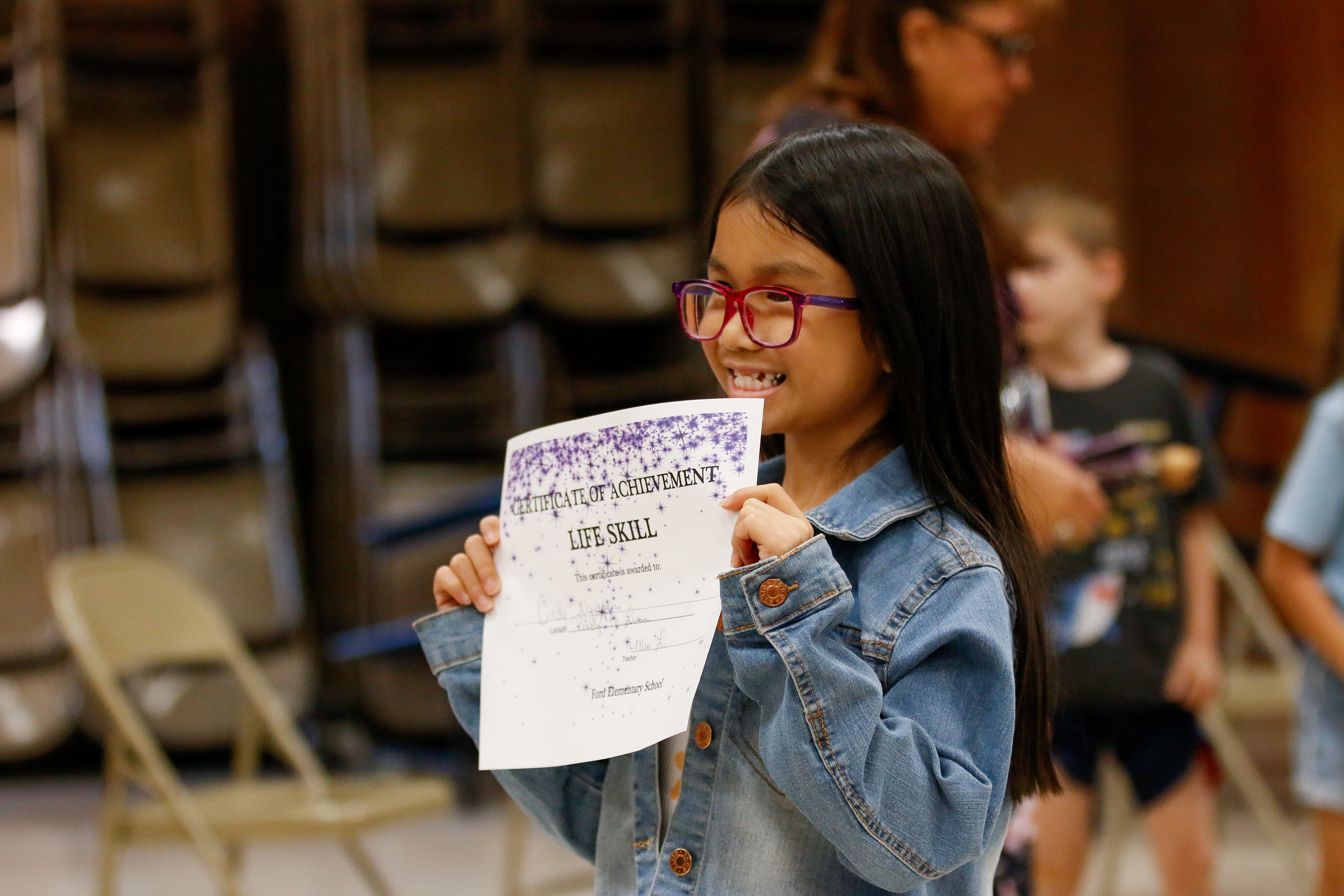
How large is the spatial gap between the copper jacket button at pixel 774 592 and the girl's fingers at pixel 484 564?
283 millimetres

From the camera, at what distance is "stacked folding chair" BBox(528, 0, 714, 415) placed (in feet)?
17.6

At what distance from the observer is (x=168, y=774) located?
305cm

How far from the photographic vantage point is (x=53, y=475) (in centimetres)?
494

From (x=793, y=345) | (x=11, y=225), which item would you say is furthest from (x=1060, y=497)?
(x=11, y=225)

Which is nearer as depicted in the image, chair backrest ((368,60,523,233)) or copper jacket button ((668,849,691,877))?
copper jacket button ((668,849,691,877))

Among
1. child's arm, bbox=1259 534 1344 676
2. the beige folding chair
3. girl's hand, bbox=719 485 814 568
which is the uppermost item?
girl's hand, bbox=719 485 814 568

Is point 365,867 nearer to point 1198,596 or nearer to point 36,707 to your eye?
point 1198,596

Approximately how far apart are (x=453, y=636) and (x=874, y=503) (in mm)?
368

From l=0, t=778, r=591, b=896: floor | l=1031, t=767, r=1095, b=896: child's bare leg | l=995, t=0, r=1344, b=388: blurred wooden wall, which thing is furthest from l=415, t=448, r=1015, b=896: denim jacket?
l=995, t=0, r=1344, b=388: blurred wooden wall

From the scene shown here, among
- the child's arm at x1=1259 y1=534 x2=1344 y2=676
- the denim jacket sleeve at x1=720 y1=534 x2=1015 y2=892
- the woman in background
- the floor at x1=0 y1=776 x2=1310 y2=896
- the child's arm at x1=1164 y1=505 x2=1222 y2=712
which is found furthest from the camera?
the floor at x1=0 y1=776 x2=1310 y2=896

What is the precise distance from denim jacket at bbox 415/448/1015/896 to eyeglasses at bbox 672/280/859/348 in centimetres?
13

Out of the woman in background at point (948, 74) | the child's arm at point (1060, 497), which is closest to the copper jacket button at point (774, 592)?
the child's arm at point (1060, 497)

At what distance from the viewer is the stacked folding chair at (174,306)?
5.14 m

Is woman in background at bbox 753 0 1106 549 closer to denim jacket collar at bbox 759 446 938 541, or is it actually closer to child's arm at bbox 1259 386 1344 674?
child's arm at bbox 1259 386 1344 674
